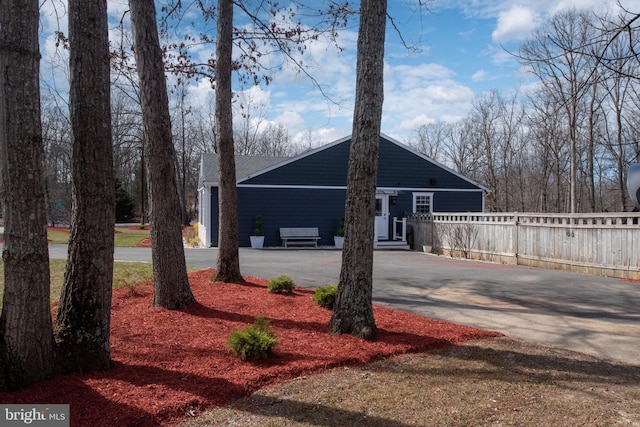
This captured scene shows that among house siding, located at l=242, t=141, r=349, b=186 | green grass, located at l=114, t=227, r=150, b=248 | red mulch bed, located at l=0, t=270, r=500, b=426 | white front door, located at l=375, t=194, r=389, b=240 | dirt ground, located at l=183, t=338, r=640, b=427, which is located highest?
house siding, located at l=242, t=141, r=349, b=186

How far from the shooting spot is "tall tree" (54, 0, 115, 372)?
12.6ft

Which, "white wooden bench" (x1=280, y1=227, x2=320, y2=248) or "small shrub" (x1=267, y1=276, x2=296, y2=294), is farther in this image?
"white wooden bench" (x1=280, y1=227, x2=320, y2=248)

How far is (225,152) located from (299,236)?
459 inches

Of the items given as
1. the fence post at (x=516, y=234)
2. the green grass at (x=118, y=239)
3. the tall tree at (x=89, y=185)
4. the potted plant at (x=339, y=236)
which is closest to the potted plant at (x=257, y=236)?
the potted plant at (x=339, y=236)

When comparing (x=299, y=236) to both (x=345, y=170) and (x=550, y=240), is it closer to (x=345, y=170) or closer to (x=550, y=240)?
(x=345, y=170)

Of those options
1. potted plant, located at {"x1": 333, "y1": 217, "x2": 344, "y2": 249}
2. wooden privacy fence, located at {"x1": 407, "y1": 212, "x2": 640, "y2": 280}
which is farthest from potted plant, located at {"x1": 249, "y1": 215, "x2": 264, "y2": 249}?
wooden privacy fence, located at {"x1": 407, "y1": 212, "x2": 640, "y2": 280}

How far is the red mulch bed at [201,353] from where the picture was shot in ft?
10.5

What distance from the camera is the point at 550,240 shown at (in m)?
11.8

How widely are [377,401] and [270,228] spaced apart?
1637 centimetres

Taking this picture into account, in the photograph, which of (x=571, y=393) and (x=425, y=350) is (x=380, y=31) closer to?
(x=425, y=350)

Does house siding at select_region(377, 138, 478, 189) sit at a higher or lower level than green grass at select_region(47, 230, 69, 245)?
higher

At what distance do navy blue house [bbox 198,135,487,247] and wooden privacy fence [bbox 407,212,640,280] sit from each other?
3.99 meters

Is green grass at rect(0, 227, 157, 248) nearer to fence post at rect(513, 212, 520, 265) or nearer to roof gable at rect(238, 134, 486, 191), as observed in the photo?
roof gable at rect(238, 134, 486, 191)

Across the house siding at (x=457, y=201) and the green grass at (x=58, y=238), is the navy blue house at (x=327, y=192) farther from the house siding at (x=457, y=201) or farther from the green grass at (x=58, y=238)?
the green grass at (x=58, y=238)
